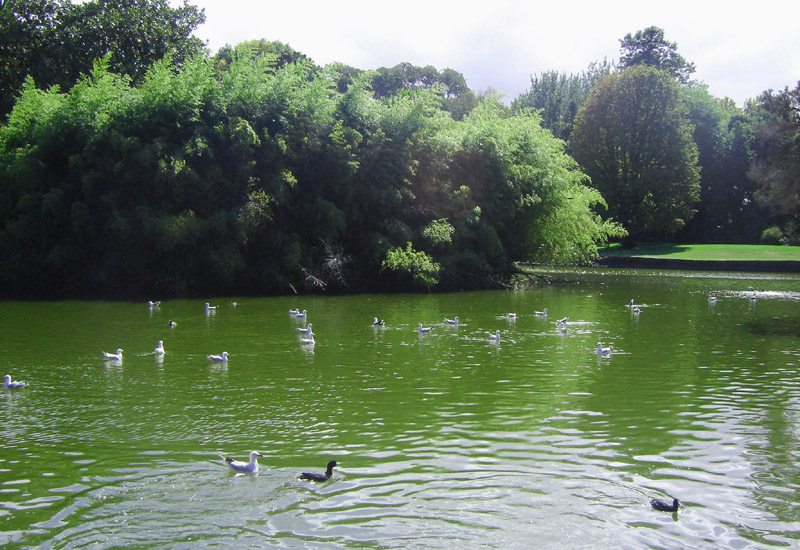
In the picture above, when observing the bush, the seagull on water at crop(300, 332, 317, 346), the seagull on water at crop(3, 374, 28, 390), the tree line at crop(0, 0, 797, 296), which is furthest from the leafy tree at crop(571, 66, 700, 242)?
the seagull on water at crop(3, 374, 28, 390)

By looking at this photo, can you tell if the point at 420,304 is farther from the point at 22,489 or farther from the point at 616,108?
the point at 616,108

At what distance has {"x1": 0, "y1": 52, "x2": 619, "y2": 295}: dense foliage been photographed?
3206cm

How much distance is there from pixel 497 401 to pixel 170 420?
567cm

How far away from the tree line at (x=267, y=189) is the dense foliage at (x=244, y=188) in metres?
0.09

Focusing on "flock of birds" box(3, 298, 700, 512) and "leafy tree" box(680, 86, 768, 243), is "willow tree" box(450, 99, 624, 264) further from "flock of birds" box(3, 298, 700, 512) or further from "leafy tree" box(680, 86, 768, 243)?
"leafy tree" box(680, 86, 768, 243)

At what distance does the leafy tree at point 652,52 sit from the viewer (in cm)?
7419

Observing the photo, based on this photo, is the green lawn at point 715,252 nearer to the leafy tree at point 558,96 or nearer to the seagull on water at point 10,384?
the leafy tree at point 558,96

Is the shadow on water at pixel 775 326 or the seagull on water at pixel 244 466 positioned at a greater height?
the shadow on water at pixel 775 326

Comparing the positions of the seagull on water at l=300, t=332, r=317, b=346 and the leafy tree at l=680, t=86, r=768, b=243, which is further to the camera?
the leafy tree at l=680, t=86, r=768, b=243

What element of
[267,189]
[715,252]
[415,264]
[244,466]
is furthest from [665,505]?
[715,252]

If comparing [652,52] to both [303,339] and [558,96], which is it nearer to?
[558,96]

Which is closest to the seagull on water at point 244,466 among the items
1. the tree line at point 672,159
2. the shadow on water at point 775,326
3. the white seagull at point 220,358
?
the white seagull at point 220,358

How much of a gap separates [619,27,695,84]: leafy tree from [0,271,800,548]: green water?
60.2 meters

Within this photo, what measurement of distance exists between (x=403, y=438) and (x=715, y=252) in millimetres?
52340
